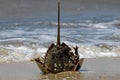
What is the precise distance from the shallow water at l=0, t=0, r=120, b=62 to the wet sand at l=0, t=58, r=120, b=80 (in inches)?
19.0

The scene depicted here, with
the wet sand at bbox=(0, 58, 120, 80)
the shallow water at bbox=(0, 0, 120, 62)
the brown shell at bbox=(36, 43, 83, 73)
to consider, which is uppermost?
the brown shell at bbox=(36, 43, 83, 73)

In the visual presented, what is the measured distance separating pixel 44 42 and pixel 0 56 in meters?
1.39

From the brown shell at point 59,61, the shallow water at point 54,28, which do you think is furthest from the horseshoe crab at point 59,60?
the shallow water at point 54,28

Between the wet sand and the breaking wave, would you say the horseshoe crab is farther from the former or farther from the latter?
the breaking wave

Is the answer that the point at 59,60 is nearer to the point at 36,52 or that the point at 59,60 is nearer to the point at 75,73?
the point at 75,73

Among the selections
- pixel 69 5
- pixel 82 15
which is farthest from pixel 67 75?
pixel 69 5

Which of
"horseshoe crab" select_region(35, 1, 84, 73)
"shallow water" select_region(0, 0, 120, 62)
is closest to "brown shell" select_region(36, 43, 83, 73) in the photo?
"horseshoe crab" select_region(35, 1, 84, 73)

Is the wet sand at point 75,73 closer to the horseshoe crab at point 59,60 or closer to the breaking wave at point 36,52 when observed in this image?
the horseshoe crab at point 59,60

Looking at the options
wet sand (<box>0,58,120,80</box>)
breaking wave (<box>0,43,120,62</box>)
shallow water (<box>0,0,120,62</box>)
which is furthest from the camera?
shallow water (<box>0,0,120,62</box>)

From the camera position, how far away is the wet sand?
5.68 m

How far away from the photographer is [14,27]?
418 inches

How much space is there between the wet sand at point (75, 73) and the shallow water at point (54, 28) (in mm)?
483

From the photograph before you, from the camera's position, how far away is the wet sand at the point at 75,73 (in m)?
5.68

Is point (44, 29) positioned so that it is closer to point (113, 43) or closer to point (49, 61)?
point (113, 43)
